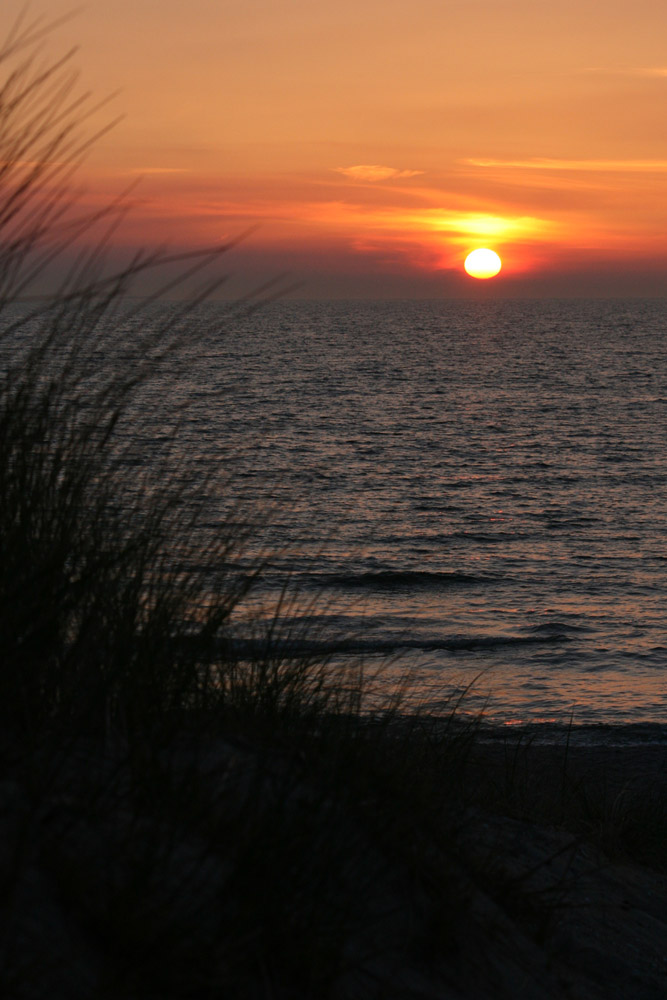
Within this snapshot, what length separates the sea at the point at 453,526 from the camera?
4949 mm

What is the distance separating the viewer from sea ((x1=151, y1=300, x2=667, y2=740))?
9.05 meters

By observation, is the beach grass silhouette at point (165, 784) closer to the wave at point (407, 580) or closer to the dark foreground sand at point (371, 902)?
the dark foreground sand at point (371, 902)

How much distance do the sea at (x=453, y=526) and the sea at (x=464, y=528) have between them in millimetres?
57

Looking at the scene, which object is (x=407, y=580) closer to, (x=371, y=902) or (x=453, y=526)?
(x=453, y=526)

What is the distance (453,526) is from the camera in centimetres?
2192

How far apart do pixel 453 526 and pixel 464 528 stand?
1.02 ft

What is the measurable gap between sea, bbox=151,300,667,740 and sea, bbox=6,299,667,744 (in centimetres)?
6

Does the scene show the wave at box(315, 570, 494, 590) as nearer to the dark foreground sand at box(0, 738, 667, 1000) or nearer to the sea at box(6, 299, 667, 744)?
the sea at box(6, 299, 667, 744)

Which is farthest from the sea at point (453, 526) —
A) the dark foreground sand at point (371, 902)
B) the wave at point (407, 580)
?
the dark foreground sand at point (371, 902)

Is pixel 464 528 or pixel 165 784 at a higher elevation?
pixel 464 528

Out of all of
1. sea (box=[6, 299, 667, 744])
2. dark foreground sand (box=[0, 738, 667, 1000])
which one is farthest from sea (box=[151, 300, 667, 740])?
dark foreground sand (box=[0, 738, 667, 1000])

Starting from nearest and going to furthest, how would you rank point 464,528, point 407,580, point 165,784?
point 165,784 → point 407,580 → point 464,528

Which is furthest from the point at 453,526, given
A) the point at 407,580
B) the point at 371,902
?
the point at 371,902

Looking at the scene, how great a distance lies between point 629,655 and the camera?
13.8 meters
